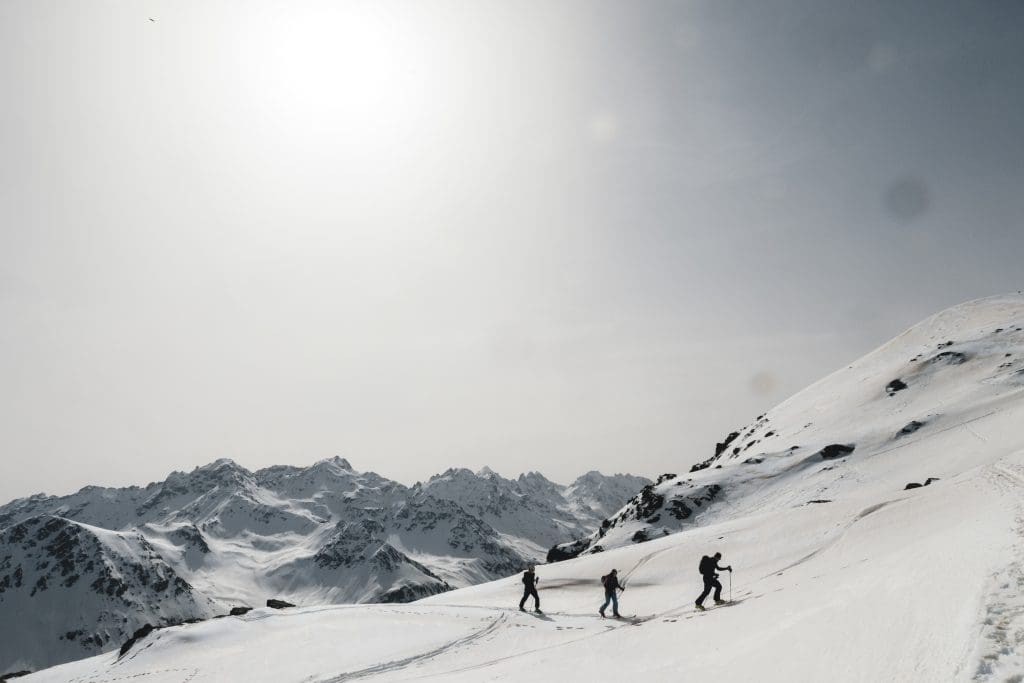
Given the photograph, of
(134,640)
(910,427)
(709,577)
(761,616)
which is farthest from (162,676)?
(910,427)

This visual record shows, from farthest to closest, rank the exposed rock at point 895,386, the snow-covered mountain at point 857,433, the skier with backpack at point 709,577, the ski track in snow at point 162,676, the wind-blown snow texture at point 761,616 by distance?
1. the exposed rock at point 895,386
2. the snow-covered mountain at point 857,433
3. the ski track in snow at point 162,676
4. the skier with backpack at point 709,577
5. the wind-blown snow texture at point 761,616

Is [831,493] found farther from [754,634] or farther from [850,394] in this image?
[754,634]

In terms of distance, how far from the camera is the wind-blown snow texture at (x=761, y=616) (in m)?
8.62

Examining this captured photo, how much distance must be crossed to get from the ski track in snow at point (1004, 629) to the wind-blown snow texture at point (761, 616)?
0.02 metres

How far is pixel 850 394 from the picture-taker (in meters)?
84.6

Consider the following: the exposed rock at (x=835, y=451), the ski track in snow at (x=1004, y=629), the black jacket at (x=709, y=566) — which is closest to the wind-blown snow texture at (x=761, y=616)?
the ski track in snow at (x=1004, y=629)

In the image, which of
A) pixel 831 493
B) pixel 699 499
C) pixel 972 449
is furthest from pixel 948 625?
pixel 699 499

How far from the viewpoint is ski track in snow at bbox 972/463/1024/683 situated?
21.4 ft

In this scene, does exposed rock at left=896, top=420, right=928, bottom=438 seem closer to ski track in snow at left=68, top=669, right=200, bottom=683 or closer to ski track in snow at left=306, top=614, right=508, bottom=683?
ski track in snow at left=306, top=614, right=508, bottom=683

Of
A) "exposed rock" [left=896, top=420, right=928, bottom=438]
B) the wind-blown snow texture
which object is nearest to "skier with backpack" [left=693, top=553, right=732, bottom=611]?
the wind-blown snow texture

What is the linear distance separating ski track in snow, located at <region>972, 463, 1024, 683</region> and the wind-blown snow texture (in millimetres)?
25

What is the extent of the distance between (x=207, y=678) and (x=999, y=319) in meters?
111

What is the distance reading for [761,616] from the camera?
543 inches

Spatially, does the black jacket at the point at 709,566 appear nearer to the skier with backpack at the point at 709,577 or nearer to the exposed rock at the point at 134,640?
the skier with backpack at the point at 709,577
